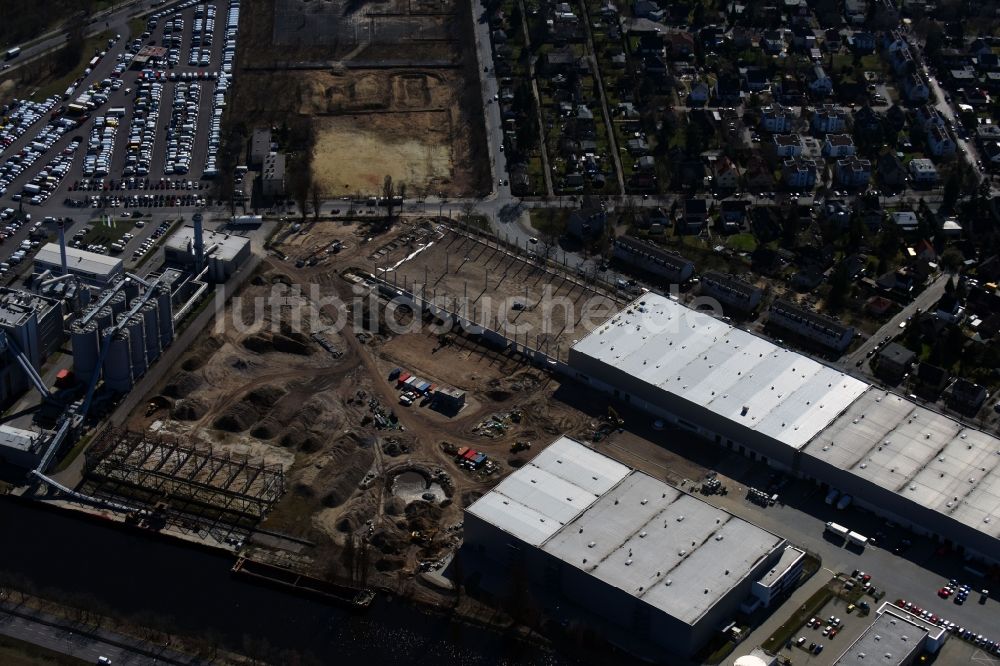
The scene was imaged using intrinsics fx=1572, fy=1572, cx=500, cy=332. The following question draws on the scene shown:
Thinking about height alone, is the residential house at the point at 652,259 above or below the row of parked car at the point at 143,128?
below

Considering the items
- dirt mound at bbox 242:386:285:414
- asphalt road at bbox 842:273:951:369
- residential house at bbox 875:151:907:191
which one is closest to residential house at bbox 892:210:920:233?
residential house at bbox 875:151:907:191

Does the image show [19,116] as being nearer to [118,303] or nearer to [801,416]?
[118,303]

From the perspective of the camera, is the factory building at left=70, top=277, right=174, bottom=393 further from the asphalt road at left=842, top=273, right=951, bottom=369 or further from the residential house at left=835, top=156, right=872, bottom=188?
the residential house at left=835, top=156, right=872, bottom=188

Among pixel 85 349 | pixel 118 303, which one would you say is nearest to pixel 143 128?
pixel 118 303

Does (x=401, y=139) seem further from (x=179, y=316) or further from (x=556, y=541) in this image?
(x=556, y=541)

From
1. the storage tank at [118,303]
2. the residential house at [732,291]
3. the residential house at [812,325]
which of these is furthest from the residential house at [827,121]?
the storage tank at [118,303]

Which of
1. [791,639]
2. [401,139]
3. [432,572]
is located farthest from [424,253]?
[791,639]

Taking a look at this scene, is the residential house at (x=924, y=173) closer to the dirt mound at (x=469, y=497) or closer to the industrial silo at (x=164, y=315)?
the dirt mound at (x=469, y=497)
